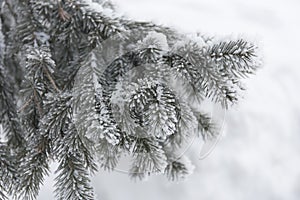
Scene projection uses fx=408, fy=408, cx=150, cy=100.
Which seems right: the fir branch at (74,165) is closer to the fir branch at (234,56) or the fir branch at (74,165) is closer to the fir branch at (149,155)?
the fir branch at (149,155)

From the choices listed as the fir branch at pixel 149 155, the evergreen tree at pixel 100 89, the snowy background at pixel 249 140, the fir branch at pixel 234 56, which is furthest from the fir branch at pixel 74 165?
the snowy background at pixel 249 140

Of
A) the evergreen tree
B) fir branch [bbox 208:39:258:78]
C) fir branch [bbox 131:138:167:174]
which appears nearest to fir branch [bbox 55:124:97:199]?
the evergreen tree

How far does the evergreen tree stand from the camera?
839 millimetres

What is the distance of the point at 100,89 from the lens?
90 cm

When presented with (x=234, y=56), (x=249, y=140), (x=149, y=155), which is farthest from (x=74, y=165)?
(x=249, y=140)

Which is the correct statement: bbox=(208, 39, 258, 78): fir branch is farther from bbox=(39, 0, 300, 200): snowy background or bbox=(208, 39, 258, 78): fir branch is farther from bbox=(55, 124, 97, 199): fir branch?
bbox=(39, 0, 300, 200): snowy background

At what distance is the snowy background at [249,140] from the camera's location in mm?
2232

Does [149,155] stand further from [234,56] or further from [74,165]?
[234,56]

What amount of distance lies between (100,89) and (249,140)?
5.48 feet

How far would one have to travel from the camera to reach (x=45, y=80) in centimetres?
102

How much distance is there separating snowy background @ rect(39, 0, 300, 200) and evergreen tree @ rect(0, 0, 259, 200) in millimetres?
923

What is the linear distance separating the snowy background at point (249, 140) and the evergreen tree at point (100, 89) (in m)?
0.92

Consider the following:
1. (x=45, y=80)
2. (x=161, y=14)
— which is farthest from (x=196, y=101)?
(x=161, y=14)

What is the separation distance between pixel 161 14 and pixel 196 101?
1820 mm
